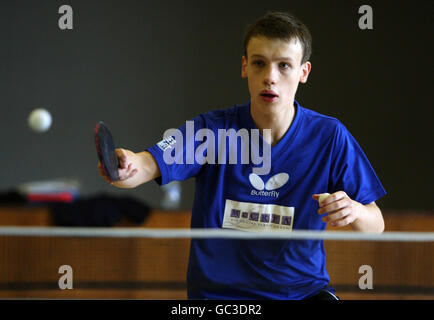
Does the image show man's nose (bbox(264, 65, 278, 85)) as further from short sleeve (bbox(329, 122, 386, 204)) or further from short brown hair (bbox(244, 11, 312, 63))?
short sleeve (bbox(329, 122, 386, 204))

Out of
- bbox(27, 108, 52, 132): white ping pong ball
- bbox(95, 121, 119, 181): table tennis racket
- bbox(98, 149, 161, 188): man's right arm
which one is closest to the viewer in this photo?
bbox(95, 121, 119, 181): table tennis racket

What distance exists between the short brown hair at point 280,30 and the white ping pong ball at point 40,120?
3.13 meters

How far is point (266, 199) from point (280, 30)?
58 centimetres

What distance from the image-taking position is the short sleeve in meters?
1.81

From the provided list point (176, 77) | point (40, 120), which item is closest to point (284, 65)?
point (176, 77)

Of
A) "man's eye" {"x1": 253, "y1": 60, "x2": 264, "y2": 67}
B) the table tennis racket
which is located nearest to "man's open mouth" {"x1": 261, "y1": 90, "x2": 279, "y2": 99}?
"man's eye" {"x1": 253, "y1": 60, "x2": 264, "y2": 67}

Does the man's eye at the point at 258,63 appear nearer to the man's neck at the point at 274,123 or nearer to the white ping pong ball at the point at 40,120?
the man's neck at the point at 274,123

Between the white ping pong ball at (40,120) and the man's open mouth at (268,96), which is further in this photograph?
the white ping pong ball at (40,120)

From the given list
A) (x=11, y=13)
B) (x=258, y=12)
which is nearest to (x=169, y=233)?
(x=258, y=12)

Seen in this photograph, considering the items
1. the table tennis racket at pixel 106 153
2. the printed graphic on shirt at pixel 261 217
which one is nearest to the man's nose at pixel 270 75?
the printed graphic on shirt at pixel 261 217

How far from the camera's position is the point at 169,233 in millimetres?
1668

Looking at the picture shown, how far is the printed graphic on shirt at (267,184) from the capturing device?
5.88 feet
